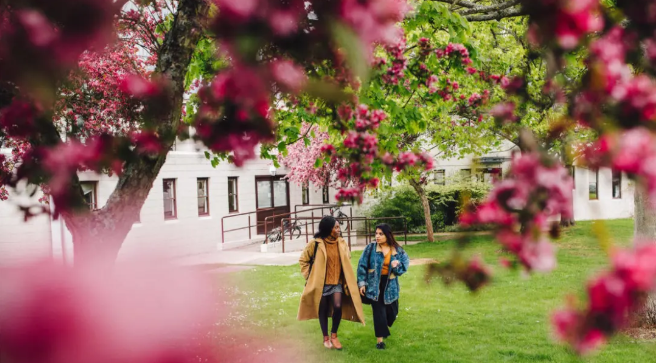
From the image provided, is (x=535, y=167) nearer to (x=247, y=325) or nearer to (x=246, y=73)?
(x=246, y=73)

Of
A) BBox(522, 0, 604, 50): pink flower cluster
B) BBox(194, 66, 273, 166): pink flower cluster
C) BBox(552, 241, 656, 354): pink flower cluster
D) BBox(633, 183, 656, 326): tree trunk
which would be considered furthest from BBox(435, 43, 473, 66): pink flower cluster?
BBox(633, 183, 656, 326): tree trunk

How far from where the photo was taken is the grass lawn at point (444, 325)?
264 inches

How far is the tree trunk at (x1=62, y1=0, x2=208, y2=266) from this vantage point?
173 centimetres

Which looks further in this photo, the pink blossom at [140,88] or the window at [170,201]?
the window at [170,201]

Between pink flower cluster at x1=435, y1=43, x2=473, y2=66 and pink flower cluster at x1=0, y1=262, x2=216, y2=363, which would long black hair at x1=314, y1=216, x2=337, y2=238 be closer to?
pink flower cluster at x1=435, y1=43, x2=473, y2=66

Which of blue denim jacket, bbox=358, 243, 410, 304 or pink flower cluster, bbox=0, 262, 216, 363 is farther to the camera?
blue denim jacket, bbox=358, 243, 410, 304

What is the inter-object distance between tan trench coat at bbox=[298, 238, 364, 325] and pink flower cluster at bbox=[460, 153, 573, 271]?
616cm

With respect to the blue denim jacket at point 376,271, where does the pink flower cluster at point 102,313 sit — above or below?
above

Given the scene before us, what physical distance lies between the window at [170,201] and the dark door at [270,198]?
410 cm

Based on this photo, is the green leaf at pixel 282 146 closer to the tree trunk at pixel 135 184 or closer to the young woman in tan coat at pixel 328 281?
the tree trunk at pixel 135 184

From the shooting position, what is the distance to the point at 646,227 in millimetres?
7289

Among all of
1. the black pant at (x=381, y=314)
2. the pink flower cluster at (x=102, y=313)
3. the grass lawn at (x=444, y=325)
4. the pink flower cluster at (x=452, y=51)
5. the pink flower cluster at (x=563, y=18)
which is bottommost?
the grass lawn at (x=444, y=325)

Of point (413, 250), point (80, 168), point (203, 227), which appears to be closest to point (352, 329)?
point (80, 168)

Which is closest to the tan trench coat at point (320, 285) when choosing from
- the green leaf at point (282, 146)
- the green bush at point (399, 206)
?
the green leaf at point (282, 146)
